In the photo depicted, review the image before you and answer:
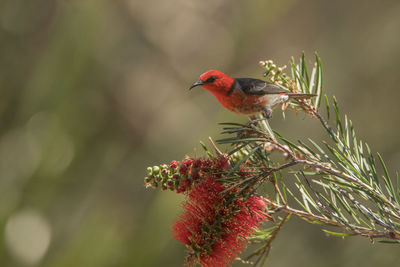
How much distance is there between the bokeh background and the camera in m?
2.26

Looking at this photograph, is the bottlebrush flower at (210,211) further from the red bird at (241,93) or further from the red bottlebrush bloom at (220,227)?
the red bird at (241,93)

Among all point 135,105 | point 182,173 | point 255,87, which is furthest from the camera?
point 135,105

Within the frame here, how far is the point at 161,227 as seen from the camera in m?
2.15

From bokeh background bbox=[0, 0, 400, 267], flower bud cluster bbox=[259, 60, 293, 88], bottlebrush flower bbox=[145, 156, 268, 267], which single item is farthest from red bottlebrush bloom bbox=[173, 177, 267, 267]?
bokeh background bbox=[0, 0, 400, 267]

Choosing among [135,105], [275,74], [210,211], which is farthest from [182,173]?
[135,105]

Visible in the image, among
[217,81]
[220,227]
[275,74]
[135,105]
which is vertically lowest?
[220,227]

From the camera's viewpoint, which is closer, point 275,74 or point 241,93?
point 275,74

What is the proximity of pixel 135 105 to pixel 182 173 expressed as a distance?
3512 mm

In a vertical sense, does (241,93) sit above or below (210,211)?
above

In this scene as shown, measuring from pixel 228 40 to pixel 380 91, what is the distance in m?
1.46

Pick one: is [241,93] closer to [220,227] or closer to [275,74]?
[275,74]

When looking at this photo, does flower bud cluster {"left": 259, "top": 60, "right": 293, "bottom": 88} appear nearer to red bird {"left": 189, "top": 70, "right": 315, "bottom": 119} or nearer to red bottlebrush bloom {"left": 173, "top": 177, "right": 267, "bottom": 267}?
red bird {"left": 189, "top": 70, "right": 315, "bottom": 119}

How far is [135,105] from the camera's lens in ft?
13.2

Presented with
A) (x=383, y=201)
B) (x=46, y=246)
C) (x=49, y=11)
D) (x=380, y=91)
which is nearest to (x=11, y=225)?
(x=46, y=246)
